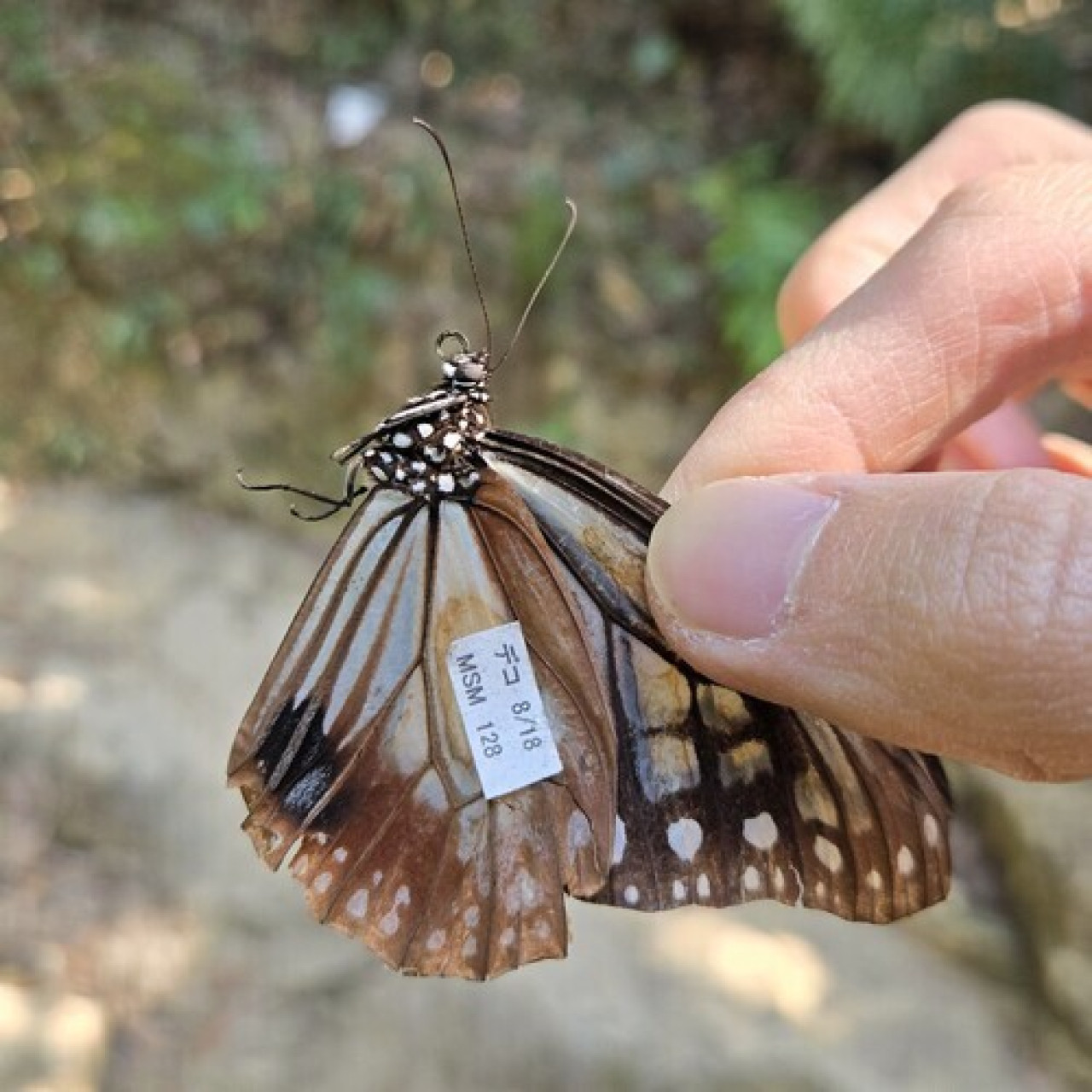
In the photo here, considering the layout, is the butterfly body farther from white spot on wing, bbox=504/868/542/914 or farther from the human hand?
the human hand

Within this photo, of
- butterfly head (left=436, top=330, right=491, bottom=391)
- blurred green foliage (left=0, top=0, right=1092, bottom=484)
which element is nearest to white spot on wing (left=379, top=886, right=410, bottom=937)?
butterfly head (left=436, top=330, right=491, bottom=391)

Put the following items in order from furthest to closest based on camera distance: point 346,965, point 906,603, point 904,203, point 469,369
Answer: point 346,965, point 904,203, point 469,369, point 906,603

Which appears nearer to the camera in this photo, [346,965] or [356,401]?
[346,965]

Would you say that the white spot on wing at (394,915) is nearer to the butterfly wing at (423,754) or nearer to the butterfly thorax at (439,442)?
the butterfly wing at (423,754)

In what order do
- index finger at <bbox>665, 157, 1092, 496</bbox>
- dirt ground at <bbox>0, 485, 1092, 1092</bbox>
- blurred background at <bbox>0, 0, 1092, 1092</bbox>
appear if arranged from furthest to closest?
blurred background at <bbox>0, 0, 1092, 1092</bbox>
dirt ground at <bbox>0, 485, 1092, 1092</bbox>
index finger at <bbox>665, 157, 1092, 496</bbox>

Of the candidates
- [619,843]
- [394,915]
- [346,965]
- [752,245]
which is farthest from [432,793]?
[752,245]

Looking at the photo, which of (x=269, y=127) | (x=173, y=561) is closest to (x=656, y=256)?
(x=269, y=127)

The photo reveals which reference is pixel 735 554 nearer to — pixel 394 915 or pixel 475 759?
pixel 475 759
